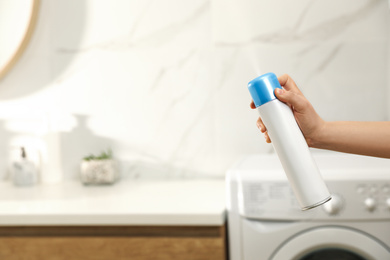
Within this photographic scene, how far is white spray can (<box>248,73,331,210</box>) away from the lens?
2.00 ft

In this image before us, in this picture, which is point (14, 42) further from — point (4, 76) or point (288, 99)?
point (288, 99)

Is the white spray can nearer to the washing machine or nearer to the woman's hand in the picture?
the woman's hand

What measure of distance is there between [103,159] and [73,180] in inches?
9.3

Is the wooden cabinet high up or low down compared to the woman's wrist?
down

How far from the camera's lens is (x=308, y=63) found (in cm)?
193

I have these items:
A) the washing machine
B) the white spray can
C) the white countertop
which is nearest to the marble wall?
the white countertop

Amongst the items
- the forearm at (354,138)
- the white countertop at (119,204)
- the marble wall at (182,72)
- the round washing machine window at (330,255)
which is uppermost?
the marble wall at (182,72)

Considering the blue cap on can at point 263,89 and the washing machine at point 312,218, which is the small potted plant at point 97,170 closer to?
the washing machine at point 312,218

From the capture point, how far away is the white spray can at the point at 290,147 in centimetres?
61

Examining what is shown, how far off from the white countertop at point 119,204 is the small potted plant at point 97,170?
30mm

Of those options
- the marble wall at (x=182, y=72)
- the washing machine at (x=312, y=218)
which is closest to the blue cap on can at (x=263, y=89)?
the washing machine at (x=312, y=218)

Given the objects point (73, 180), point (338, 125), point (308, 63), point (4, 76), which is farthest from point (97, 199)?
point (338, 125)

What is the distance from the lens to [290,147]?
0.63m

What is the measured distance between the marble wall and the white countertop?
188 mm
